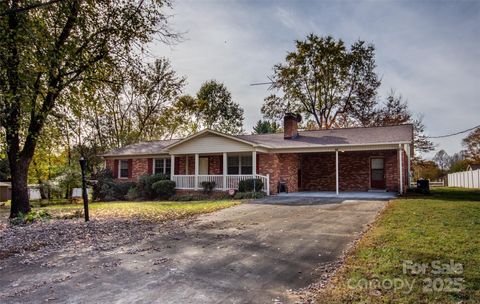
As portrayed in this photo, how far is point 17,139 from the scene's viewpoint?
10.9m

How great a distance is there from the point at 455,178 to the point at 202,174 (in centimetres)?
2788

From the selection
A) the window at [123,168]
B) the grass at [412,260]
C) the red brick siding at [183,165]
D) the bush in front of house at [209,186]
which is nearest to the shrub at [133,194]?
the red brick siding at [183,165]

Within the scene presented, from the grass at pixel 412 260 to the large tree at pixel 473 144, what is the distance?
40262 millimetres

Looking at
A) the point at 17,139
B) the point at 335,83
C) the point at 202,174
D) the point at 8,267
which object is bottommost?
the point at 8,267

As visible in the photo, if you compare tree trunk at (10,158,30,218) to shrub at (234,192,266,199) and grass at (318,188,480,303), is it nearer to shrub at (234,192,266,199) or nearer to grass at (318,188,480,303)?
shrub at (234,192,266,199)

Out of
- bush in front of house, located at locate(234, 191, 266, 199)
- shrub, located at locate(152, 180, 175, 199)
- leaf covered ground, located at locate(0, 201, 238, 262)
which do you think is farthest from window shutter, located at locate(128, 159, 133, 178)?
leaf covered ground, located at locate(0, 201, 238, 262)

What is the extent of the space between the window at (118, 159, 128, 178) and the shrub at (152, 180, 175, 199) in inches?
200

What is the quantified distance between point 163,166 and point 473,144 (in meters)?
39.8

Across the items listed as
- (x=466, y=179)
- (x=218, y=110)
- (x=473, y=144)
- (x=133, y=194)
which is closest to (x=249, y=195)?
(x=133, y=194)

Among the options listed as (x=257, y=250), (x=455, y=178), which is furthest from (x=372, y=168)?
(x=455, y=178)

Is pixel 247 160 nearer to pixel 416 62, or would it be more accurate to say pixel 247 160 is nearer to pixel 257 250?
pixel 416 62

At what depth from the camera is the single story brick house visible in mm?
17297

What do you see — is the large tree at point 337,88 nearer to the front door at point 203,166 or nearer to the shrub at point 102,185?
the front door at point 203,166

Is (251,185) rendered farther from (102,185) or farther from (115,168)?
(115,168)
